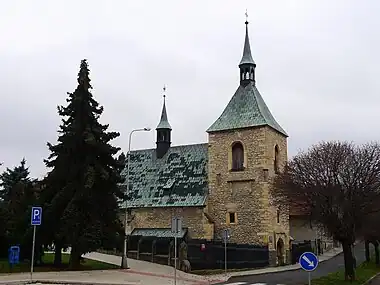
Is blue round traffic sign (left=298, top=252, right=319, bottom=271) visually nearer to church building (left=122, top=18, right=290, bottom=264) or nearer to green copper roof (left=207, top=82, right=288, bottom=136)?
church building (left=122, top=18, right=290, bottom=264)

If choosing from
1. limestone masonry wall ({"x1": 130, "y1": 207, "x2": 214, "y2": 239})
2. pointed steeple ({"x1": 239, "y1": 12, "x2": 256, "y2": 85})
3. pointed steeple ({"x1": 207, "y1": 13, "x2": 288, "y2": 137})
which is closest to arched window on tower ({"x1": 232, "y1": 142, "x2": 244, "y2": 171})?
pointed steeple ({"x1": 207, "y1": 13, "x2": 288, "y2": 137})

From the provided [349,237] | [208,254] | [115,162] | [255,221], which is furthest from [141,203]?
[349,237]

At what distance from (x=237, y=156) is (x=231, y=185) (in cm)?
280

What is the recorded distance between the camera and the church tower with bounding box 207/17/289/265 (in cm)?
4203

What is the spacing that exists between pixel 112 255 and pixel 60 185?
1602cm

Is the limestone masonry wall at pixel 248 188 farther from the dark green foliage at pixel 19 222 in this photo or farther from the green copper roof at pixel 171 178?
the dark green foliage at pixel 19 222

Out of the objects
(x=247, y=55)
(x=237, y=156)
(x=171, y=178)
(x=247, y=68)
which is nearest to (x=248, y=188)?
(x=237, y=156)

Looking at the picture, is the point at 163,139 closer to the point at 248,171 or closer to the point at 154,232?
the point at 154,232

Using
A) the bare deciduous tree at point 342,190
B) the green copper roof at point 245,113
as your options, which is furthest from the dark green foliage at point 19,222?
the green copper roof at point 245,113

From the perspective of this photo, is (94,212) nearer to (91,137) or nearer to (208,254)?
(91,137)

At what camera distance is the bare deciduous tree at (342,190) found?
25516mm

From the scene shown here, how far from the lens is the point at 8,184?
47.3m

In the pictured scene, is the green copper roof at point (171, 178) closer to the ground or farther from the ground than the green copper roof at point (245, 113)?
closer to the ground

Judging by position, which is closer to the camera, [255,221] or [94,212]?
[94,212]
